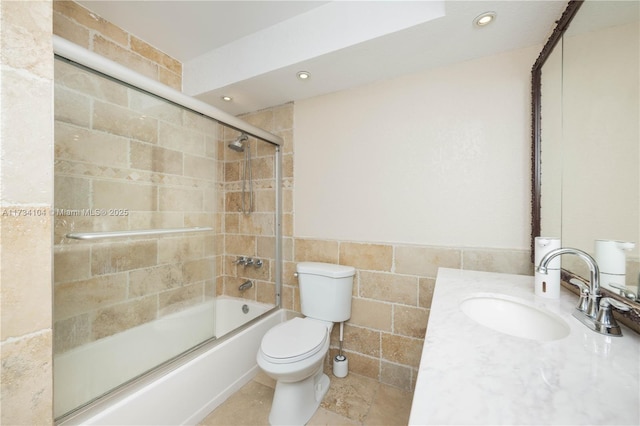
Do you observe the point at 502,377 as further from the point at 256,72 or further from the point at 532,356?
the point at 256,72

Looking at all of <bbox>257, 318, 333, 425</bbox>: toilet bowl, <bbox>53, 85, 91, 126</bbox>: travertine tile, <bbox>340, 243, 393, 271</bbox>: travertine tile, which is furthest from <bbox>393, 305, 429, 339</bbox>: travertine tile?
<bbox>53, 85, 91, 126</bbox>: travertine tile

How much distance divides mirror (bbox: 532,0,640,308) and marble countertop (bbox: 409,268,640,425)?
0.87 ft

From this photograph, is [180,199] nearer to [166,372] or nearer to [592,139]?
[166,372]

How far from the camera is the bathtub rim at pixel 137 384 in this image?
3.31 ft

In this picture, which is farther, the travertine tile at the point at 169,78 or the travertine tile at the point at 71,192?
the travertine tile at the point at 169,78

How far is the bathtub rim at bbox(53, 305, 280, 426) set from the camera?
1.01m

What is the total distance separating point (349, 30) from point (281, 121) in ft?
3.06

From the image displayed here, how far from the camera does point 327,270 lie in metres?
1.77

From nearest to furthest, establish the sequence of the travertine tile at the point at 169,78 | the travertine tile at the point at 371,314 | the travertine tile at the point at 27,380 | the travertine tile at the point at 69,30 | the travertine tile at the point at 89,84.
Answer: the travertine tile at the point at 27,380, the travertine tile at the point at 89,84, the travertine tile at the point at 69,30, the travertine tile at the point at 371,314, the travertine tile at the point at 169,78

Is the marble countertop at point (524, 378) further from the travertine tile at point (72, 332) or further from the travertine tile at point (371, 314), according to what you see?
the travertine tile at point (72, 332)

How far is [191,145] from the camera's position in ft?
5.90

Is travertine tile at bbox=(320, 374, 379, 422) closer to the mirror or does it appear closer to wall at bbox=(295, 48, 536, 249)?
wall at bbox=(295, 48, 536, 249)

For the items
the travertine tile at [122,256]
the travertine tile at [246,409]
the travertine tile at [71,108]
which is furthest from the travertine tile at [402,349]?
the travertine tile at [71,108]

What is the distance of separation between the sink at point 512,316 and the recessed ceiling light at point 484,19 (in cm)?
126
